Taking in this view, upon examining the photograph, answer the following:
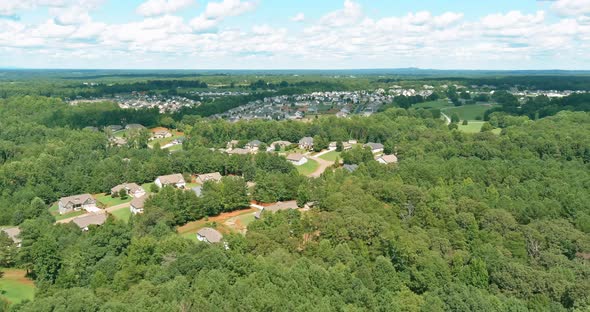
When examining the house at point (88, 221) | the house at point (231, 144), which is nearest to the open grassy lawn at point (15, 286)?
the house at point (88, 221)

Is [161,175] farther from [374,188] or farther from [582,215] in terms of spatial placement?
[582,215]

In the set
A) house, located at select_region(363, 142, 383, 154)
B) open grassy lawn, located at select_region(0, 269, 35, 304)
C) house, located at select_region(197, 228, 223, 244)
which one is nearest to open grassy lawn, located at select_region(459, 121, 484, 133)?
house, located at select_region(363, 142, 383, 154)

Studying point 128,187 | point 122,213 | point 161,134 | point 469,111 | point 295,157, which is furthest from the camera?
point 469,111

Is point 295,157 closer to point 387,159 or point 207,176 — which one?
point 387,159

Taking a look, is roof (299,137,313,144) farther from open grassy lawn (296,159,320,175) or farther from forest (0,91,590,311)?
forest (0,91,590,311)

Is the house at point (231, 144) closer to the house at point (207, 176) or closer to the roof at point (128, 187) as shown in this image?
the house at point (207, 176)

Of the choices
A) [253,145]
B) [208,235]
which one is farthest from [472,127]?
[208,235]

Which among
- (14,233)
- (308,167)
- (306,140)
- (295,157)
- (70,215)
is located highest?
(306,140)

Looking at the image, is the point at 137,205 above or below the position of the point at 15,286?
above
